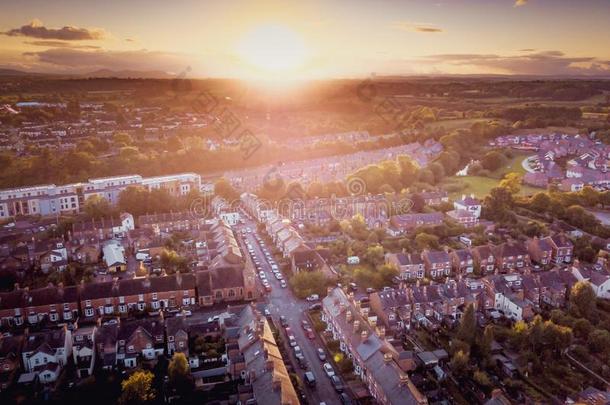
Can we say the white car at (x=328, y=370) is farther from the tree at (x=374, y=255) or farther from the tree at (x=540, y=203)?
the tree at (x=540, y=203)

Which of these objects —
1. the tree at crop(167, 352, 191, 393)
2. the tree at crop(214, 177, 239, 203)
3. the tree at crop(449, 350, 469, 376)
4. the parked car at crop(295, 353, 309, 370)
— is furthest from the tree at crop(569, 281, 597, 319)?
the tree at crop(214, 177, 239, 203)

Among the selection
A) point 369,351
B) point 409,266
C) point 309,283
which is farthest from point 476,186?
point 369,351

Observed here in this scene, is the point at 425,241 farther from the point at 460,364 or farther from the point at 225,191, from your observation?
the point at 225,191

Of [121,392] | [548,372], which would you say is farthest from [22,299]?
[548,372]

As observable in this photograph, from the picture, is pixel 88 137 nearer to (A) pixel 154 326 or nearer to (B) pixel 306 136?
(B) pixel 306 136

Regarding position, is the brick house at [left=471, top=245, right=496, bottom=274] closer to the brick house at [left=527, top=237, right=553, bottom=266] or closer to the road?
the brick house at [left=527, top=237, right=553, bottom=266]
